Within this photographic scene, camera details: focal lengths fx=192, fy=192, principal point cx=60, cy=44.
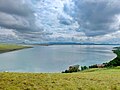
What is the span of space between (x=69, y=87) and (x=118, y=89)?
2798mm

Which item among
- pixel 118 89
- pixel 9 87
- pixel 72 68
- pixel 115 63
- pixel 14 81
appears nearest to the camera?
pixel 9 87

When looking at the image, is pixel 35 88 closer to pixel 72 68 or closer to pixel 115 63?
pixel 72 68

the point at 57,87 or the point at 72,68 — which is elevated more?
the point at 72,68

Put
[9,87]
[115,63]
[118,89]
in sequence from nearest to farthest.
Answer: [9,87] < [118,89] < [115,63]

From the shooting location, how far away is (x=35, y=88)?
1033cm

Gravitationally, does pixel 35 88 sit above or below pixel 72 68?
below

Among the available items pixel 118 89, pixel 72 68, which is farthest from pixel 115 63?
pixel 118 89

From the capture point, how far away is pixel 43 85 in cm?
1109

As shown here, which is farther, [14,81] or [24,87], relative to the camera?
[14,81]

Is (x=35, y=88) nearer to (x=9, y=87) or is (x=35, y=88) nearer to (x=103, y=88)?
(x=9, y=87)

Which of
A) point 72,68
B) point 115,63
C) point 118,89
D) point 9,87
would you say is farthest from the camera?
point 115,63

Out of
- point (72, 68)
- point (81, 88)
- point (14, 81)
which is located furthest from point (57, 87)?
point (72, 68)

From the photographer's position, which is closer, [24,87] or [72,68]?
[24,87]

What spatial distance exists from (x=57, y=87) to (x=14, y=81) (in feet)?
9.51
